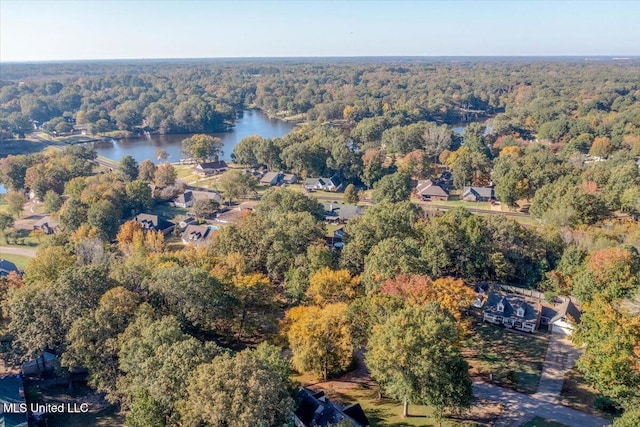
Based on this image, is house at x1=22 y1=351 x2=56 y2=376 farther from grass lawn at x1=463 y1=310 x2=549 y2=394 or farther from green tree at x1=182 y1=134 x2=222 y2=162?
green tree at x1=182 y1=134 x2=222 y2=162

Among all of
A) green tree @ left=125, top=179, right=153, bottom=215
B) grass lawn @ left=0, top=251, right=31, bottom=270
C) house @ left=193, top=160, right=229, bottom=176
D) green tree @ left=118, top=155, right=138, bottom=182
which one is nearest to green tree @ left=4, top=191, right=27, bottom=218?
grass lawn @ left=0, top=251, right=31, bottom=270

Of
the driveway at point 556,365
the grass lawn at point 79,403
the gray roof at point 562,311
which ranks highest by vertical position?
the gray roof at point 562,311

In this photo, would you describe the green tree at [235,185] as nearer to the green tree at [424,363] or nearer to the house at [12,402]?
the house at [12,402]

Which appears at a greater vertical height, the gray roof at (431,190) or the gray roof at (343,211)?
the gray roof at (431,190)

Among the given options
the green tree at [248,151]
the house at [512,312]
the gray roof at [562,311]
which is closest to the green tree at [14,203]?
the green tree at [248,151]

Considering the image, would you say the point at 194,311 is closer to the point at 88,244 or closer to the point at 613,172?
the point at 88,244

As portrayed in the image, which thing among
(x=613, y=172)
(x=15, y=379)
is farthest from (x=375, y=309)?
(x=613, y=172)
